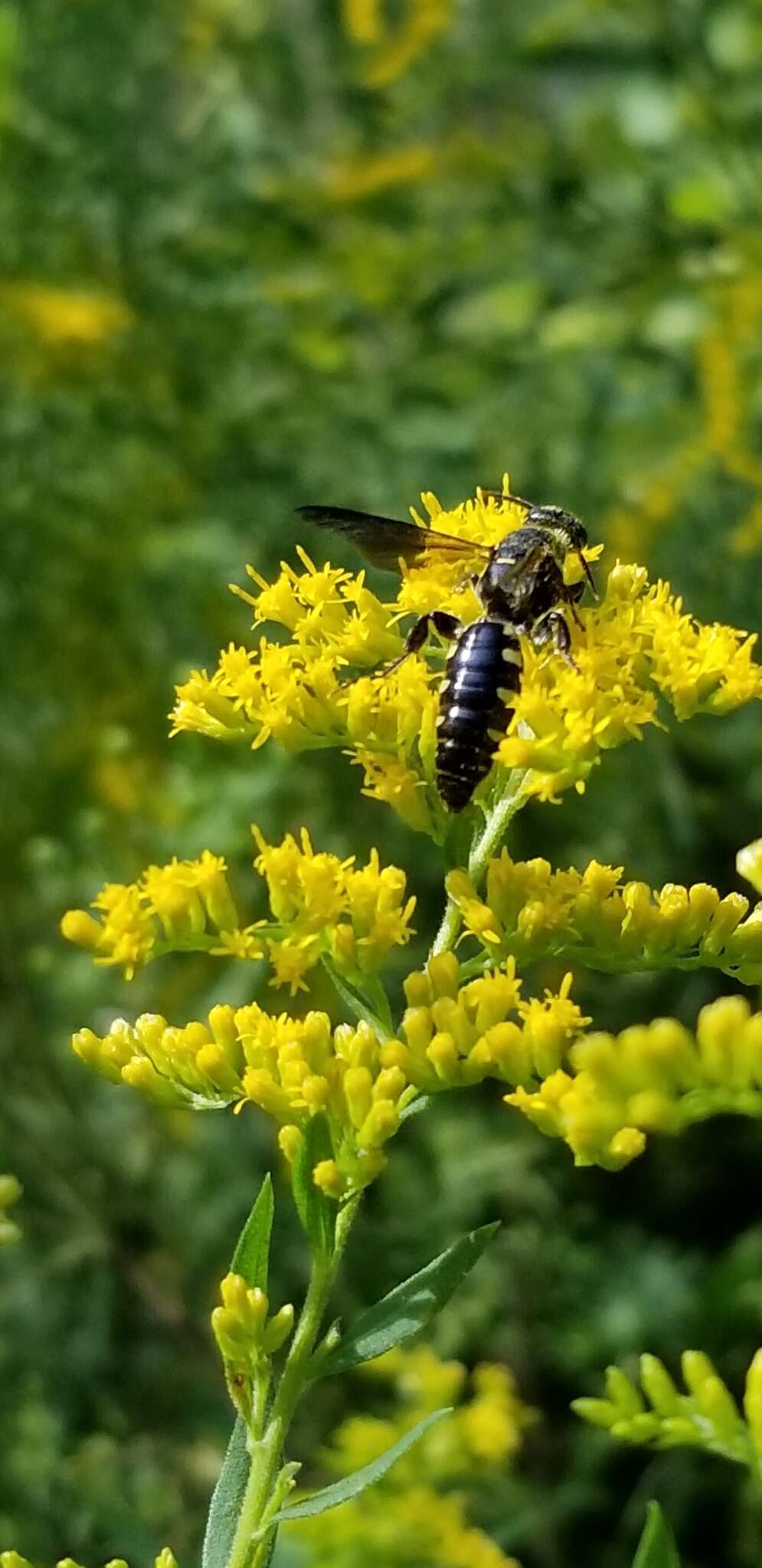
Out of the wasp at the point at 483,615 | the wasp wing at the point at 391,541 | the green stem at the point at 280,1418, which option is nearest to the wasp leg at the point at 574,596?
the wasp at the point at 483,615

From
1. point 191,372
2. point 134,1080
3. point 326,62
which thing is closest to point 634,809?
point 191,372

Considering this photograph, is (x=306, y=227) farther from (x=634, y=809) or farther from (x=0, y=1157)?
(x=0, y=1157)

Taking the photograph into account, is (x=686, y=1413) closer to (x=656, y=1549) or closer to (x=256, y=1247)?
(x=656, y=1549)

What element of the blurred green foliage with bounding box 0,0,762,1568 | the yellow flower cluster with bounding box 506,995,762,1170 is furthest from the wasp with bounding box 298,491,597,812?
the blurred green foliage with bounding box 0,0,762,1568

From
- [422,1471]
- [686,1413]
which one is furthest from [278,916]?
[422,1471]

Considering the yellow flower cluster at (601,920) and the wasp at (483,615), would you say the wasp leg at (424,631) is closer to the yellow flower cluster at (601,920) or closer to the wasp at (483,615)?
the wasp at (483,615)

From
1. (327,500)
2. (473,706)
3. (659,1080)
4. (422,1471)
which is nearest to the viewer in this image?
(659,1080)

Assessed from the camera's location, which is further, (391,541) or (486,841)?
(391,541)
